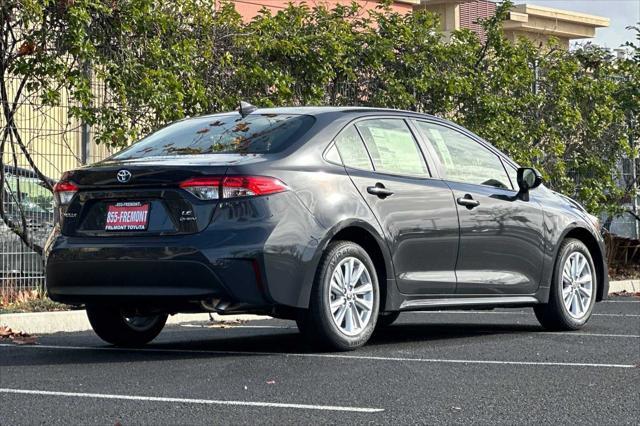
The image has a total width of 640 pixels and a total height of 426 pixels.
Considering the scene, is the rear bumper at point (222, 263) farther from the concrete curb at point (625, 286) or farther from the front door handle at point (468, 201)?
the concrete curb at point (625, 286)

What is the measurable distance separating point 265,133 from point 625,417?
351cm

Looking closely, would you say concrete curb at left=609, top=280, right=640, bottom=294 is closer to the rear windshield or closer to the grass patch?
the grass patch

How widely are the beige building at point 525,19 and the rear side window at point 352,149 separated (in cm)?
3968

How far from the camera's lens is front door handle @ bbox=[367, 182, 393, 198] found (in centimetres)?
903

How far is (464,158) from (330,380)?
3.17 metres

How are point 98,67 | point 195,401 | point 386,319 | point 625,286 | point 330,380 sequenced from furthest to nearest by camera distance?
point 625,286
point 98,67
point 386,319
point 330,380
point 195,401

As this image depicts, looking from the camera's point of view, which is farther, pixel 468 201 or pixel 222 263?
pixel 468 201

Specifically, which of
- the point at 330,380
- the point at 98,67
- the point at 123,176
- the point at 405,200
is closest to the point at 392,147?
the point at 405,200

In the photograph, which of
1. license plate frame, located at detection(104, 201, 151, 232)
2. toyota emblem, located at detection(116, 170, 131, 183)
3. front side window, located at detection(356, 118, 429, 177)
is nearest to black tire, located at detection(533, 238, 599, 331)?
front side window, located at detection(356, 118, 429, 177)

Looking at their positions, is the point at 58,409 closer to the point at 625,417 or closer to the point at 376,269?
the point at 625,417

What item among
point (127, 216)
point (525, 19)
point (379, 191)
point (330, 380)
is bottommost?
point (330, 380)

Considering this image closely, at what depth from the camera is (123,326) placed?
9.55 m

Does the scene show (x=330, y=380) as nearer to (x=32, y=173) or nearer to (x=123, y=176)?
(x=123, y=176)

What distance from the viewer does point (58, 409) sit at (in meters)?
6.53
